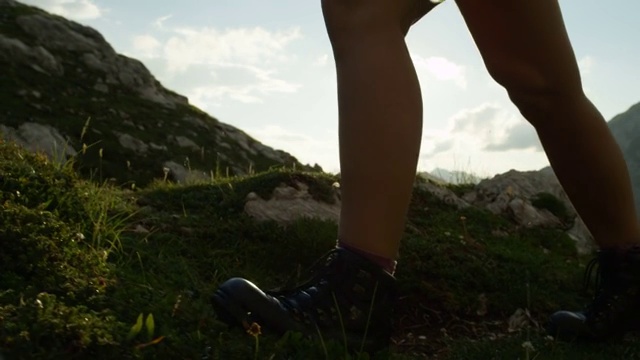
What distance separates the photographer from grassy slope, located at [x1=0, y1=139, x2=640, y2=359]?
236 centimetres

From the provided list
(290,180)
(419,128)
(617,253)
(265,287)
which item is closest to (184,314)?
(419,128)

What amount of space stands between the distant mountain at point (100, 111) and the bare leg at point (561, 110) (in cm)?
1311

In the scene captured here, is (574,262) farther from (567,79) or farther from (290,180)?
(567,79)

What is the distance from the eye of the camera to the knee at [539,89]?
3494 mm

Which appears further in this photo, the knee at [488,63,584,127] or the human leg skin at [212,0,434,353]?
the knee at [488,63,584,127]

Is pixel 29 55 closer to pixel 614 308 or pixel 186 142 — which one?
→ pixel 186 142

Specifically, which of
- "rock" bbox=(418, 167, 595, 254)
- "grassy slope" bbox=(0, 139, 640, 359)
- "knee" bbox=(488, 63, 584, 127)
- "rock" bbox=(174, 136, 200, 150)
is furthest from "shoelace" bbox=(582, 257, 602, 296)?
"rock" bbox=(174, 136, 200, 150)

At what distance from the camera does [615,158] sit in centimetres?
362

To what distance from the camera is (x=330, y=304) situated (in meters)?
2.76

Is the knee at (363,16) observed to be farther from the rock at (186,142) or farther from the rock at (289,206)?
the rock at (186,142)

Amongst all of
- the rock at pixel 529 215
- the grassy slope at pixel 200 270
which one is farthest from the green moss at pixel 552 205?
the grassy slope at pixel 200 270

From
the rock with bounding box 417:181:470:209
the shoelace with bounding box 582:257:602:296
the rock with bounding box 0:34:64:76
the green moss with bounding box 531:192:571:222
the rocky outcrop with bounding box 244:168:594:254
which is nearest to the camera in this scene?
the shoelace with bounding box 582:257:602:296

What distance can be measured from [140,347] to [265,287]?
7.84 feet

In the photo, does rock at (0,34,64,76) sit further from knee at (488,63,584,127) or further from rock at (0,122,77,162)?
knee at (488,63,584,127)
